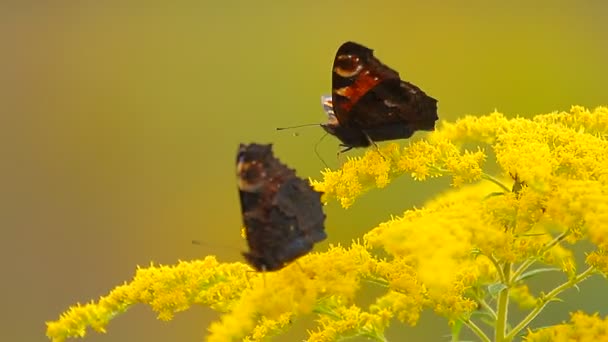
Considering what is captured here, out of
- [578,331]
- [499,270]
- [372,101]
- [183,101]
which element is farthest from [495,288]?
[183,101]

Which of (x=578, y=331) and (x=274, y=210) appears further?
(x=274, y=210)

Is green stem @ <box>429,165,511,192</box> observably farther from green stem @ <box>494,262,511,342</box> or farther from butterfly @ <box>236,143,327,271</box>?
butterfly @ <box>236,143,327,271</box>

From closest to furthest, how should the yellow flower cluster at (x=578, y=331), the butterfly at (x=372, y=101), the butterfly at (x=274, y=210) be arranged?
the yellow flower cluster at (x=578, y=331) → the butterfly at (x=274, y=210) → the butterfly at (x=372, y=101)

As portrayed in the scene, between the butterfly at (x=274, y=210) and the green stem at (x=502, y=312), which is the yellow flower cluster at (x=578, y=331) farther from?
the butterfly at (x=274, y=210)

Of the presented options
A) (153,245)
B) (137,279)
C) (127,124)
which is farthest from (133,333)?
(137,279)

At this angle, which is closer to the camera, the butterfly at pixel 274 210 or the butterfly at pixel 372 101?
the butterfly at pixel 274 210

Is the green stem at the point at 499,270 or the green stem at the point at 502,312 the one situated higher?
the green stem at the point at 499,270

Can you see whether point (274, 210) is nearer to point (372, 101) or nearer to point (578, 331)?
point (372, 101)

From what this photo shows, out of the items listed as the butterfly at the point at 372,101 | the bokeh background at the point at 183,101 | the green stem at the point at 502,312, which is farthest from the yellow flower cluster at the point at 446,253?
the bokeh background at the point at 183,101
